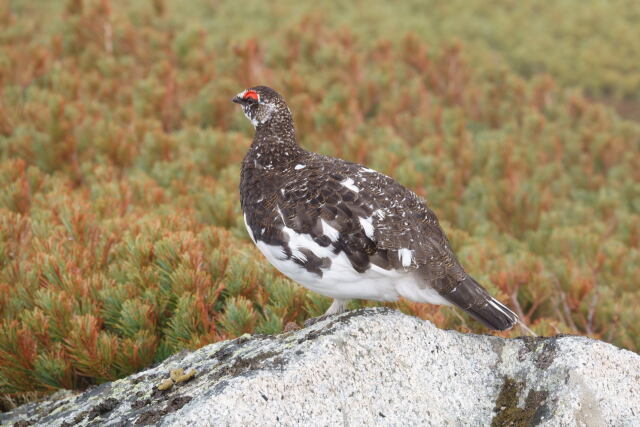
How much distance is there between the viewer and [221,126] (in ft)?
24.2

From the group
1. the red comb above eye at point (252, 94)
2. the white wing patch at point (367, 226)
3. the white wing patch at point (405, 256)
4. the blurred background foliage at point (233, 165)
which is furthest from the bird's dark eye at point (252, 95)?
the white wing patch at point (405, 256)

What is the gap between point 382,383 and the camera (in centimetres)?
249

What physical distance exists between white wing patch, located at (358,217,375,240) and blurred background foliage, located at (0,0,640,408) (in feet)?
2.27

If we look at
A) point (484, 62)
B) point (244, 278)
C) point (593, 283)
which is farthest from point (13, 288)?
point (484, 62)

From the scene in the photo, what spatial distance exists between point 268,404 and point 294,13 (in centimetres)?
1018

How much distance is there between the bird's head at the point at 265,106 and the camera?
3.55 meters

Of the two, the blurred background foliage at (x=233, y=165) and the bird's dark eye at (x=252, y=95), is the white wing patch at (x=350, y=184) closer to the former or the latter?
the blurred background foliage at (x=233, y=165)

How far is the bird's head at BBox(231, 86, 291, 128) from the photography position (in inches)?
140

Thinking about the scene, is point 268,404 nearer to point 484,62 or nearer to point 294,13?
point 484,62

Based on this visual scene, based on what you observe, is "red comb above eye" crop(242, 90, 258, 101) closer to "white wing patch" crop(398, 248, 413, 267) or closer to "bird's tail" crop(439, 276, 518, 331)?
"white wing patch" crop(398, 248, 413, 267)

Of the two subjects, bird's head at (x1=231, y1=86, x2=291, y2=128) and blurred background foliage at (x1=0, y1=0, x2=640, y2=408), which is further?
bird's head at (x1=231, y1=86, x2=291, y2=128)

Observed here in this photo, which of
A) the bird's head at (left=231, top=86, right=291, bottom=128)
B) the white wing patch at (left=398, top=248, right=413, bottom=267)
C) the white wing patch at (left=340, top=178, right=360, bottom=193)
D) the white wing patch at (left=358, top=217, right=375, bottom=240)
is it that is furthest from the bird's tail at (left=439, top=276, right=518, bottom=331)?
the bird's head at (left=231, top=86, right=291, bottom=128)

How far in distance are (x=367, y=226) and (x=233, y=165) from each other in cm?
330

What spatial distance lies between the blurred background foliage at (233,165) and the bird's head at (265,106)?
0.66 metres
